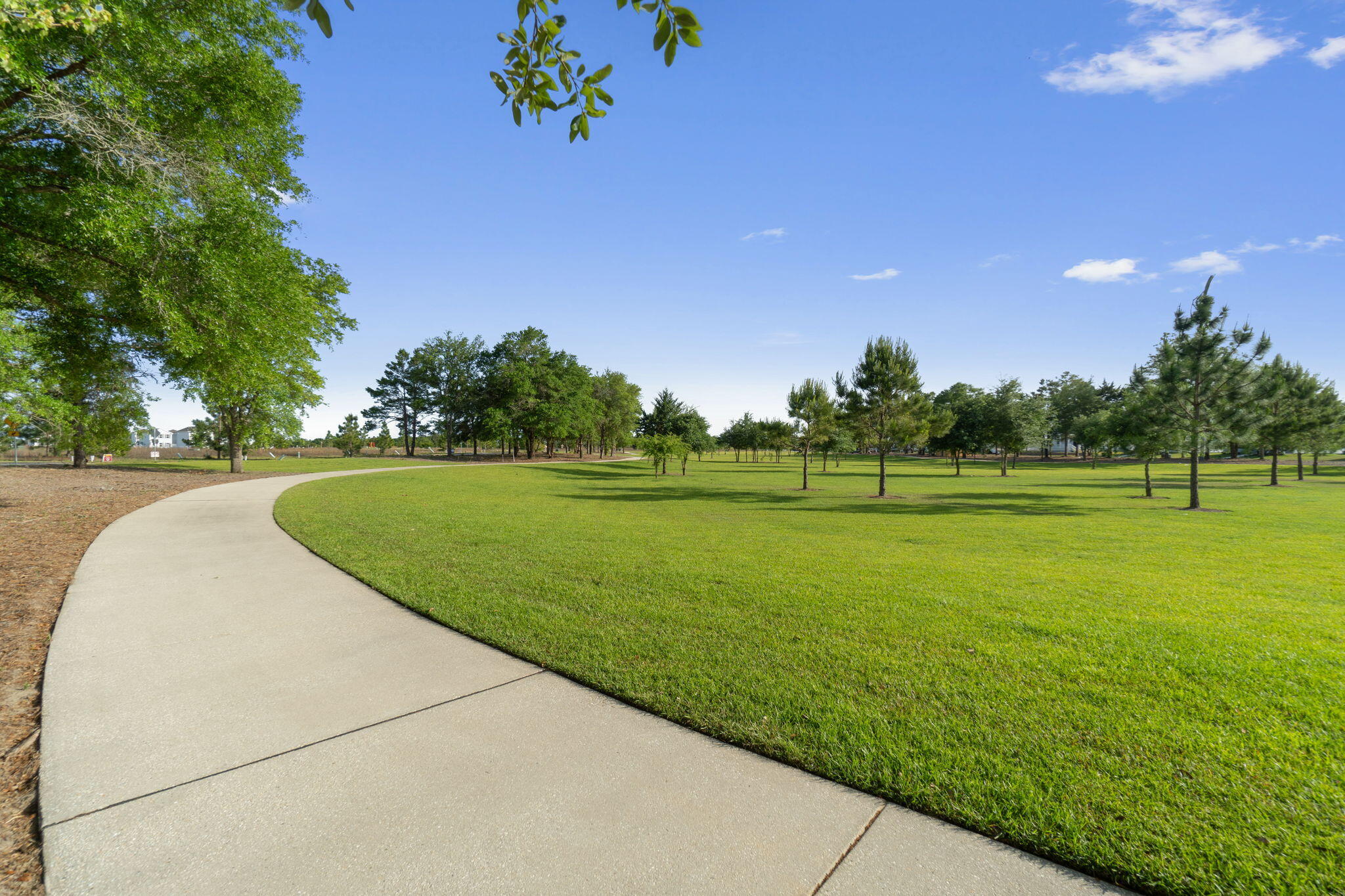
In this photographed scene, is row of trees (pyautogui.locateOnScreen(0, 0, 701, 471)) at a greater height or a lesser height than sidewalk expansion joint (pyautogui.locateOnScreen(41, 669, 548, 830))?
greater

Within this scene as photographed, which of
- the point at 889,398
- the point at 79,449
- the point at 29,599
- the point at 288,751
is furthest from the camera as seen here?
the point at 79,449

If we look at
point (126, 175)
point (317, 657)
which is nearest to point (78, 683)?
point (317, 657)

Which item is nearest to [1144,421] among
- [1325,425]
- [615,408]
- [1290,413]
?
[1290,413]

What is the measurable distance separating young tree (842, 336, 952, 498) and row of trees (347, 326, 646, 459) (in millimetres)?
37708

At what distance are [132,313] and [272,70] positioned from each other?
584 centimetres

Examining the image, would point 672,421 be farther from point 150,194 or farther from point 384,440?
point 384,440

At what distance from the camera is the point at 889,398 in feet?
74.2

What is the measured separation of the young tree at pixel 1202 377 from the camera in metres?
17.4

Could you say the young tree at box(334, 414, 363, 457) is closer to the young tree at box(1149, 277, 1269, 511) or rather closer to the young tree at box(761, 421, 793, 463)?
the young tree at box(761, 421, 793, 463)

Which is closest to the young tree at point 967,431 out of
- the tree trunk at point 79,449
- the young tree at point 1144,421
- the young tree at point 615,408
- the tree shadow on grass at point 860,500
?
the young tree at point 1144,421

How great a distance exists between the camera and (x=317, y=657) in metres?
A: 4.18

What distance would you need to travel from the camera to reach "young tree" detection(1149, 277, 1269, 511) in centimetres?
1744

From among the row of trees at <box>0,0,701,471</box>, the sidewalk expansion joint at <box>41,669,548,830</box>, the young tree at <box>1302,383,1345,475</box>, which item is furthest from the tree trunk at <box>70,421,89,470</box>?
the young tree at <box>1302,383,1345,475</box>

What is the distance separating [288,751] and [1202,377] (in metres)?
25.7
